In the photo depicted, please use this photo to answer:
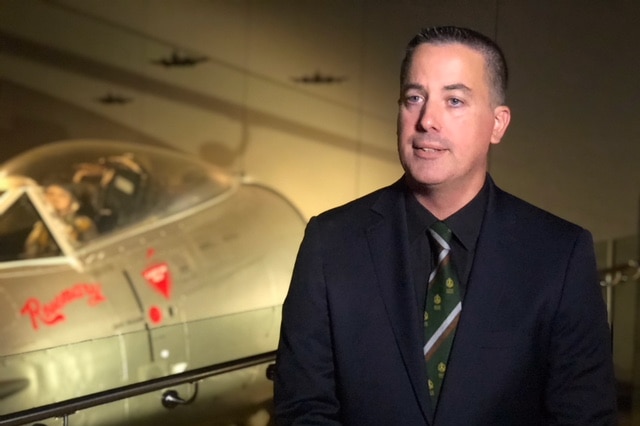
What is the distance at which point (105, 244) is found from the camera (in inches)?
175

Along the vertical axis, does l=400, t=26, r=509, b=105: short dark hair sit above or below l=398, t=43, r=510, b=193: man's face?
above

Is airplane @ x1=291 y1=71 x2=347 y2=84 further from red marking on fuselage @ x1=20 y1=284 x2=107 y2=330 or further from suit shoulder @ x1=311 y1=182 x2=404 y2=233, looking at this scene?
suit shoulder @ x1=311 y1=182 x2=404 y2=233

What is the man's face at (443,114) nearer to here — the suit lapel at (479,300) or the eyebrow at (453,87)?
the eyebrow at (453,87)

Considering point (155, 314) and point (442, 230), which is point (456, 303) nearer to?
point (442, 230)

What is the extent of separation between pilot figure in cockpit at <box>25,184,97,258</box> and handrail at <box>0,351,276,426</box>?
2065 mm

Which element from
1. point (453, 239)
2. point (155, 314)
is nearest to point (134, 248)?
point (155, 314)

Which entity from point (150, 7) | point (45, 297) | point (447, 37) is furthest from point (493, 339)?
point (150, 7)

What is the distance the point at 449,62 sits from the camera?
3.92 ft

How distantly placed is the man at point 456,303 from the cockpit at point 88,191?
131 inches

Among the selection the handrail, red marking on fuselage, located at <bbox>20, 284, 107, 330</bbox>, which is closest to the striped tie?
the handrail

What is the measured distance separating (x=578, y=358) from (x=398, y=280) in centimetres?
30

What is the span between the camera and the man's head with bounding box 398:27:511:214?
119 cm

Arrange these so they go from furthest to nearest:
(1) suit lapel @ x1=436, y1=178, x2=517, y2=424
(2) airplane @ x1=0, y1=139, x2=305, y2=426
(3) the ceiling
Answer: (2) airplane @ x1=0, y1=139, x2=305, y2=426, (3) the ceiling, (1) suit lapel @ x1=436, y1=178, x2=517, y2=424

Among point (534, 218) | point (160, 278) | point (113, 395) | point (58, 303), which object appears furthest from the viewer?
point (160, 278)
